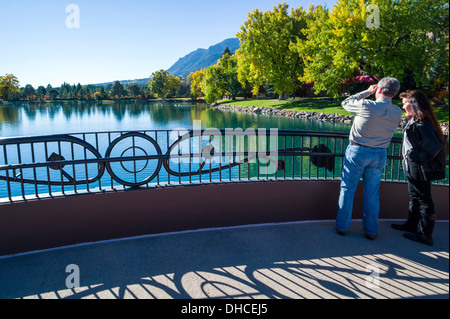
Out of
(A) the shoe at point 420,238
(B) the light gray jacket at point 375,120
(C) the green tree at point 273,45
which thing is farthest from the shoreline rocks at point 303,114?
(B) the light gray jacket at point 375,120

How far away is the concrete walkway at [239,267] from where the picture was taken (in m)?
2.44

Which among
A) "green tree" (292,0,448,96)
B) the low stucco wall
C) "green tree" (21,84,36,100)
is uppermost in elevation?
"green tree" (21,84,36,100)

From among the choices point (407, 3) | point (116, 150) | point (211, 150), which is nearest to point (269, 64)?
point (407, 3)

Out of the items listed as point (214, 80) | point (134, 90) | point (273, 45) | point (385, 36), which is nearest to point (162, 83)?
point (134, 90)

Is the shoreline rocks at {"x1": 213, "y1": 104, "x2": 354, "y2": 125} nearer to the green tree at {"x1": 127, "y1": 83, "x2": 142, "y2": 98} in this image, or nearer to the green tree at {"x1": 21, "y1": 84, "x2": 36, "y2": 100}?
the green tree at {"x1": 127, "y1": 83, "x2": 142, "y2": 98}

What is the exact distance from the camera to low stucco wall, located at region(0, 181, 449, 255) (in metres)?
3.01

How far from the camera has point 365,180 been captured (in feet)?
10.6

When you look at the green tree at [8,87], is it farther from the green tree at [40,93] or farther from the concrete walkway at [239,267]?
the concrete walkway at [239,267]

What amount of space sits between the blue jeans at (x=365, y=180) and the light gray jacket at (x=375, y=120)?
3.6 inches

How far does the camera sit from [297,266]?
9.23 feet

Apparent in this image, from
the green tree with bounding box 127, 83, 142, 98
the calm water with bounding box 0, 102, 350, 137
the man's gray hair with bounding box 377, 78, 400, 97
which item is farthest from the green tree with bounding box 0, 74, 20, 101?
the man's gray hair with bounding box 377, 78, 400, 97

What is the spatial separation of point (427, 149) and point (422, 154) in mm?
68
